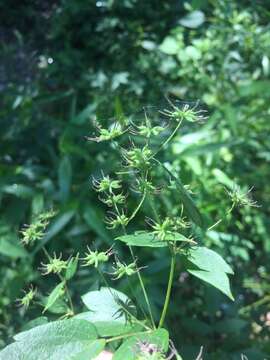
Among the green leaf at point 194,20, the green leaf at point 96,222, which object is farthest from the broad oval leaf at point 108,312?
the green leaf at point 194,20

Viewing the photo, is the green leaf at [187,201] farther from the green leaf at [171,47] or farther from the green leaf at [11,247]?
the green leaf at [171,47]

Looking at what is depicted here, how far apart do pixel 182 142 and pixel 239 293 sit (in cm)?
36

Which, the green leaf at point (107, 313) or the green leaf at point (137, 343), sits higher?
the green leaf at point (137, 343)

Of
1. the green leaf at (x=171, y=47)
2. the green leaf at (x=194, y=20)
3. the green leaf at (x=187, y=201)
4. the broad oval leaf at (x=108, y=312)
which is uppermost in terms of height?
the green leaf at (x=187, y=201)

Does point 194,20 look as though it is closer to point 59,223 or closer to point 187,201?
point 59,223

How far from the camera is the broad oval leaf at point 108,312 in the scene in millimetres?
565

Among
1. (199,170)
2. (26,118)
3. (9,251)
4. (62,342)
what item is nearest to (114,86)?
(26,118)

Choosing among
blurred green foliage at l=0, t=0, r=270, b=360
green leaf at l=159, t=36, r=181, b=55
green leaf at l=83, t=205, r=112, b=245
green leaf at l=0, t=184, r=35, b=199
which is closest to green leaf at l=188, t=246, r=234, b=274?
blurred green foliage at l=0, t=0, r=270, b=360

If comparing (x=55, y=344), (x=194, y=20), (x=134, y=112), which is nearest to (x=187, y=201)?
(x=55, y=344)

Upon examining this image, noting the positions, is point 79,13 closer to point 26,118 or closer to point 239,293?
point 26,118

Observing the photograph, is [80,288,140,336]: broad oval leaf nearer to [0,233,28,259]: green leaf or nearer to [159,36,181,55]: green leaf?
[0,233,28,259]: green leaf

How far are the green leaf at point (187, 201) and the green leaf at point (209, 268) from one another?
0.03m

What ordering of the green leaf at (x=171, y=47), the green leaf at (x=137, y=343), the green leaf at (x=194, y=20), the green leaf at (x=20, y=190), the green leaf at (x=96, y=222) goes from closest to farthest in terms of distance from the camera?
the green leaf at (x=137, y=343) < the green leaf at (x=96, y=222) < the green leaf at (x=20, y=190) < the green leaf at (x=171, y=47) < the green leaf at (x=194, y=20)

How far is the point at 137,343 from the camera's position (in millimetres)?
511
